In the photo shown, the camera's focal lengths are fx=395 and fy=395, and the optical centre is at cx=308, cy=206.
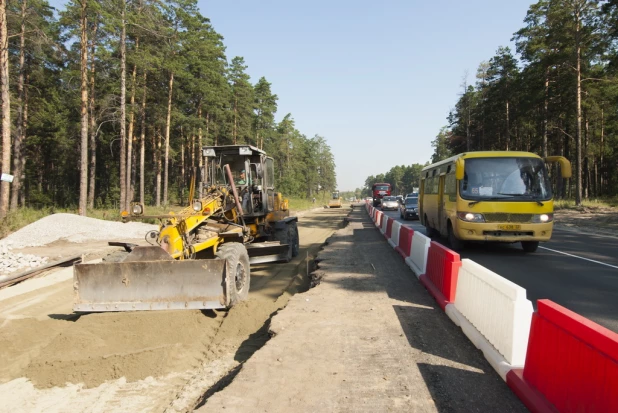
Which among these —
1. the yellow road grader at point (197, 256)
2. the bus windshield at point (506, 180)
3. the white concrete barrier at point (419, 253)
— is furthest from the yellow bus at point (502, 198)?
the yellow road grader at point (197, 256)

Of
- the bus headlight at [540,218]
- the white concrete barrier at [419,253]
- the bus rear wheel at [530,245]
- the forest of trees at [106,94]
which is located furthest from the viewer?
the forest of trees at [106,94]

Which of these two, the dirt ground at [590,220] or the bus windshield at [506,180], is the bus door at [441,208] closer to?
the bus windshield at [506,180]

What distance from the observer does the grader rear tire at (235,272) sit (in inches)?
242

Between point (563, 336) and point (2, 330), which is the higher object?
point (563, 336)

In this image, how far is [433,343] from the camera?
4.66 m


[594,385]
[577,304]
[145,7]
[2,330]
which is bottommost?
[2,330]

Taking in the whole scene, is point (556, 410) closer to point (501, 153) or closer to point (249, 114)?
point (501, 153)

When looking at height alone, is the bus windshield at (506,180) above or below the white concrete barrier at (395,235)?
above

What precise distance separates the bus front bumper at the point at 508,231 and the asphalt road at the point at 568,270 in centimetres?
57

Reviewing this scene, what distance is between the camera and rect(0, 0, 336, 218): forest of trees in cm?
2219

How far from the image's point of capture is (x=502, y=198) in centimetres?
1013

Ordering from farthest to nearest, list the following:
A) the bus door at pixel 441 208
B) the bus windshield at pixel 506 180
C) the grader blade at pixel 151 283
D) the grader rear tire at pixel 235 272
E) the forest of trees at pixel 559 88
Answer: the forest of trees at pixel 559 88, the bus door at pixel 441 208, the bus windshield at pixel 506 180, the grader rear tire at pixel 235 272, the grader blade at pixel 151 283

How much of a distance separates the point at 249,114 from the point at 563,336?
51.0m

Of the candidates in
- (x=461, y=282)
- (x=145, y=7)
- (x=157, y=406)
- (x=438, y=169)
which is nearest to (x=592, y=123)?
(x=438, y=169)
